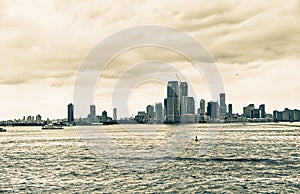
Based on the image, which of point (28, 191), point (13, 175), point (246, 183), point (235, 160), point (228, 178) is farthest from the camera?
point (235, 160)

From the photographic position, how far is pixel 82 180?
8431 centimetres

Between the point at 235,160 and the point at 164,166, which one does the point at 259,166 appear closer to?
the point at 235,160

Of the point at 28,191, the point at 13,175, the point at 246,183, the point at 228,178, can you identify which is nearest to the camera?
the point at 28,191

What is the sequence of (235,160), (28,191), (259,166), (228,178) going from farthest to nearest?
1. (235,160)
2. (259,166)
3. (228,178)
4. (28,191)

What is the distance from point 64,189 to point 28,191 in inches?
237

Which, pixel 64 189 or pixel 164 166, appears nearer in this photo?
pixel 64 189

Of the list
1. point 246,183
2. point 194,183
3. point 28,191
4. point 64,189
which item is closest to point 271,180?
point 246,183

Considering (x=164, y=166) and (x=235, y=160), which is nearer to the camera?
(x=164, y=166)

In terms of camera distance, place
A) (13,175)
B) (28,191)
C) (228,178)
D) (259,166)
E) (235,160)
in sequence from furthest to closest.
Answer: (235,160) < (259,166) < (13,175) < (228,178) < (28,191)

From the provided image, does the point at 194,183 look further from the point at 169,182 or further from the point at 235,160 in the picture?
the point at 235,160

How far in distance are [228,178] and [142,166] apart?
87.1ft

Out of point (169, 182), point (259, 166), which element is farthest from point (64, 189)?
point (259, 166)

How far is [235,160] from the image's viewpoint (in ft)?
384

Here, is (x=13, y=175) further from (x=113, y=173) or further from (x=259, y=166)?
→ (x=259, y=166)
